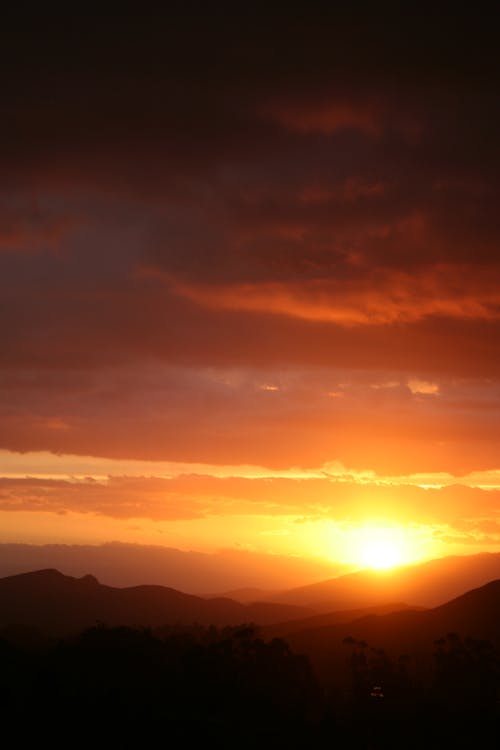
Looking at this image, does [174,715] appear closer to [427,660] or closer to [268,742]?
[268,742]

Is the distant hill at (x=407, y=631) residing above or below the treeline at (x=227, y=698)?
below

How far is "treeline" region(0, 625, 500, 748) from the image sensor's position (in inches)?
2552

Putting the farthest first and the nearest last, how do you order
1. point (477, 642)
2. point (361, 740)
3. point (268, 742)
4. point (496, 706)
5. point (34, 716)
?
1. point (477, 642)
2. point (496, 706)
3. point (361, 740)
4. point (268, 742)
5. point (34, 716)

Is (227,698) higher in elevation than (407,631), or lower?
higher

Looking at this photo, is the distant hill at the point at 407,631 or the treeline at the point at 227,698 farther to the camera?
the distant hill at the point at 407,631

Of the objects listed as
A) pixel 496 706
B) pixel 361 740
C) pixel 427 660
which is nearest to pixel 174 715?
pixel 361 740

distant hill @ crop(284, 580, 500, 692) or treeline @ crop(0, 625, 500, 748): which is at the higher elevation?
treeline @ crop(0, 625, 500, 748)

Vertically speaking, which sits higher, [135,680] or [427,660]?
[135,680]

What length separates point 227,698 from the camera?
77438 mm

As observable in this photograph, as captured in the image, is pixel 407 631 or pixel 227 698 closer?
pixel 227 698

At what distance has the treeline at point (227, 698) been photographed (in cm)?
6481

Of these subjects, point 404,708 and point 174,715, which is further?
point 404,708

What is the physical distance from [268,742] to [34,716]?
20.4 meters

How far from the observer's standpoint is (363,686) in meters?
87.6
